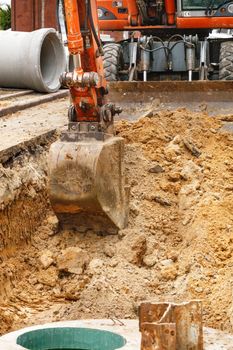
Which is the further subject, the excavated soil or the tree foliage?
the tree foliage

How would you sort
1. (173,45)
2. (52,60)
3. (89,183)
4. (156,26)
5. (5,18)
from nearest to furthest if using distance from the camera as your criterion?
1. (89,183)
2. (173,45)
3. (156,26)
4. (52,60)
5. (5,18)

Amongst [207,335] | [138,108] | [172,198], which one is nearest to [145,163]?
[172,198]

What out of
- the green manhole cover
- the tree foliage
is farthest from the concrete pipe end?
the tree foliage

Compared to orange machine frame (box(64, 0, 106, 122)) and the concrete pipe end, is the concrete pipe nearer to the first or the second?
the concrete pipe end

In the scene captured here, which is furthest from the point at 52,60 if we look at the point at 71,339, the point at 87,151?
the point at 71,339

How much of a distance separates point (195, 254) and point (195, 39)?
5.59 metres

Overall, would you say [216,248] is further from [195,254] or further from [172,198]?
[172,198]

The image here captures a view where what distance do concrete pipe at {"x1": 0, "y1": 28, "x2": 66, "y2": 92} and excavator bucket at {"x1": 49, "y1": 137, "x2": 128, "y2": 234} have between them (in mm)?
5884

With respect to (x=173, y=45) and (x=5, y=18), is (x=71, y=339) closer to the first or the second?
(x=173, y=45)

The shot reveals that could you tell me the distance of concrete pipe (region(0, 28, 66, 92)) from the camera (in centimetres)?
1359

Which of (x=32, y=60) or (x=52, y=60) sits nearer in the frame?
(x=32, y=60)

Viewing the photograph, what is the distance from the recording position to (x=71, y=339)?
6117 millimetres

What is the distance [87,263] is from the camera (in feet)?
25.1

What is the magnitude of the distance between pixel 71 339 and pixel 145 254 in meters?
1.80
